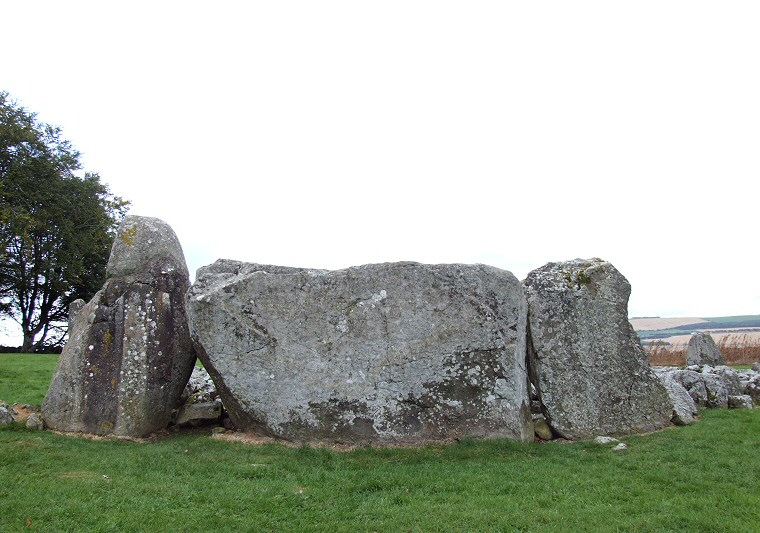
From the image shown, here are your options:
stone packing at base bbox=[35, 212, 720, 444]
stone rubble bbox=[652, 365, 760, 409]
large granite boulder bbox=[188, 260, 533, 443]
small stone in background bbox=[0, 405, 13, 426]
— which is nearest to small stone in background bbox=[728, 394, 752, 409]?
stone rubble bbox=[652, 365, 760, 409]

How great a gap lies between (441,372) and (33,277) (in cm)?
2929

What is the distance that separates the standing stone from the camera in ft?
75.8

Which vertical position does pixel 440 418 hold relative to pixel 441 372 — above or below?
below

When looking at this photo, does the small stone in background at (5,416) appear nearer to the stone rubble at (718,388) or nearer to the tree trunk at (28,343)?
the stone rubble at (718,388)

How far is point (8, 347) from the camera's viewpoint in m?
33.4

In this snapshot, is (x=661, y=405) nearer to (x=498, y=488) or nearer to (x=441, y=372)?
(x=441, y=372)

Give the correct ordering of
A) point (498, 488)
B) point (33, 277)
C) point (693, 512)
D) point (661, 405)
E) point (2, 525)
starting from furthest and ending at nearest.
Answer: point (33, 277), point (661, 405), point (498, 488), point (693, 512), point (2, 525)

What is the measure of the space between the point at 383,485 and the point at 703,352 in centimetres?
1991

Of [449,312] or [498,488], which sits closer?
[498,488]

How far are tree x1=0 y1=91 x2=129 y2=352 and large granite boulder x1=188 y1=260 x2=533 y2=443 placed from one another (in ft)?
70.9

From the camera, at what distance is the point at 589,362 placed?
Result: 11531 mm

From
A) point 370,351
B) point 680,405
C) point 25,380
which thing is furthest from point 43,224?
point 680,405

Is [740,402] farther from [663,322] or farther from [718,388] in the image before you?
[663,322]

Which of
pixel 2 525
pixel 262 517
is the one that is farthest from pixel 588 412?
pixel 2 525
